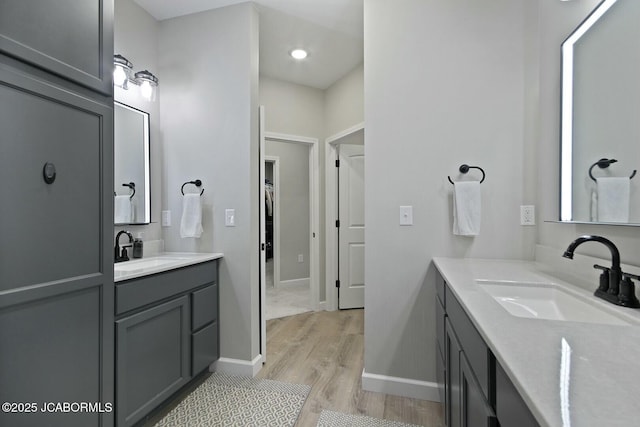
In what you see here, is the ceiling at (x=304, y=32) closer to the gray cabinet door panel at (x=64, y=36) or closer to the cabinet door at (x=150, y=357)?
the gray cabinet door panel at (x=64, y=36)

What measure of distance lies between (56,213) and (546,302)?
6.37 ft

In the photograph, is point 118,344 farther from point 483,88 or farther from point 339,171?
point 339,171

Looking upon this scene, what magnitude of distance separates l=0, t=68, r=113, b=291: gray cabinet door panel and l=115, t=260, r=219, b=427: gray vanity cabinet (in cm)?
37

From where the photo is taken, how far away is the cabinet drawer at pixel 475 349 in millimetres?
774

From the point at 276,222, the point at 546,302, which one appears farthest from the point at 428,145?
the point at 276,222

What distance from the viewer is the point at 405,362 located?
198cm

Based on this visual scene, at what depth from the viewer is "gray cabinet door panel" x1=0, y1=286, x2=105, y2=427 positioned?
3.20ft

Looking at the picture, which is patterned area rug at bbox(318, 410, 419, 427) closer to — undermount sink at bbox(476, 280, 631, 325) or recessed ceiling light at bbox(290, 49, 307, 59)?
undermount sink at bbox(476, 280, 631, 325)

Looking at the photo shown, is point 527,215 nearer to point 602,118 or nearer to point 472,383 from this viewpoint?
point 602,118

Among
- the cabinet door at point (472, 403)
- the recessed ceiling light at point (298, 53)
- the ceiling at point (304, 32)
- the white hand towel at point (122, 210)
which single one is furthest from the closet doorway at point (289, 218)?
the cabinet door at point (472, 403)

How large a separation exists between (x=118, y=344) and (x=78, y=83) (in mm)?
1154

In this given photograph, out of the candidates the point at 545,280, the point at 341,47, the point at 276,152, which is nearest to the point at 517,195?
the point at 545,280

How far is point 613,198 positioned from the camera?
1.16m

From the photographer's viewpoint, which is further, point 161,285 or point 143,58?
point 143,58
